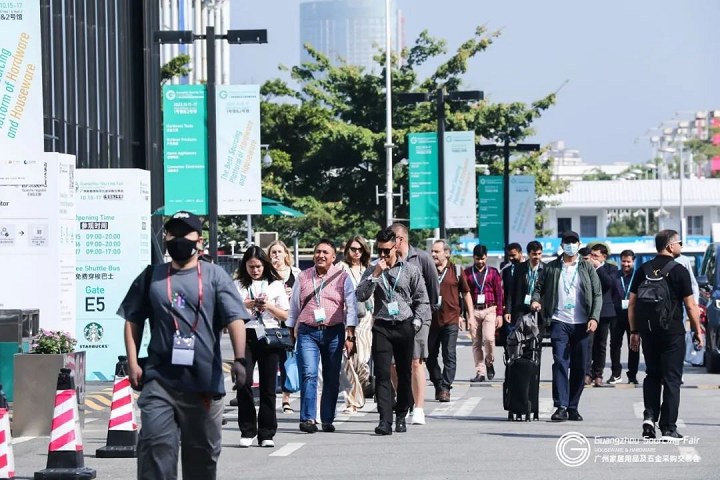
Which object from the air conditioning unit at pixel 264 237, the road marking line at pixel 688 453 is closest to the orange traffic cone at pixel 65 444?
the road marking line at pixel 688 453

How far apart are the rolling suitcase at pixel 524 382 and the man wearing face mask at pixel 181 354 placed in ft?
24.1

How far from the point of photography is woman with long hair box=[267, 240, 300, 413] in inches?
656

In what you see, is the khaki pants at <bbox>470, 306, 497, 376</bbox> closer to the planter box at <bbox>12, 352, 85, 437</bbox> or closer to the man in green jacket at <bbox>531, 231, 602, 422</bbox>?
the man in green jacket at <bbox>531, 231, 602, 422</bbox>

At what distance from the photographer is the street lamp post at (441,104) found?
3750 cm

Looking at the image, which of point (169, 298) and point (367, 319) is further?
point (367, 319)

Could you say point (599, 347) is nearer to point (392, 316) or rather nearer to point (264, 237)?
point (392, 316)

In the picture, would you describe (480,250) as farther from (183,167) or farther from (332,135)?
(332,135)

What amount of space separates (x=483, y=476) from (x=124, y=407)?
324 centimetres

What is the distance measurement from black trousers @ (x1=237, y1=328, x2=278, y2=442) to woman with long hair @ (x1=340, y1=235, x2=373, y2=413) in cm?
207

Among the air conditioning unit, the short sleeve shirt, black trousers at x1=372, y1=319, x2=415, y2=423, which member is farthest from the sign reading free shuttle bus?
the air conditioning unit

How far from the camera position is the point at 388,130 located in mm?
51312

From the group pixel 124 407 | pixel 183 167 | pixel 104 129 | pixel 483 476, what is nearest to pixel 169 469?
pixel 483 476

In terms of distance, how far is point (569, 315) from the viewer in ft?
53.9

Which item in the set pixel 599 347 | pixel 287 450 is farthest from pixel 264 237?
pixel 287 450
